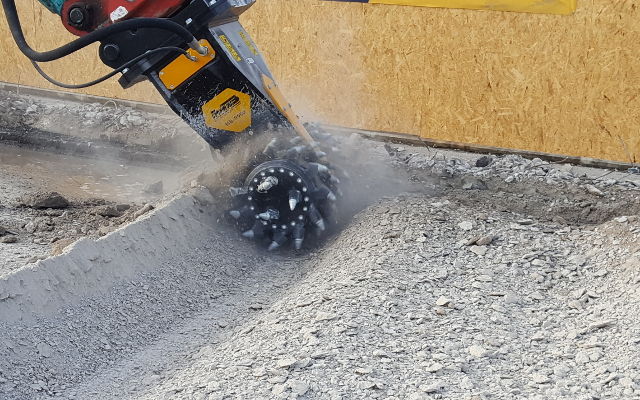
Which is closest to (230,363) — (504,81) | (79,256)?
(79,256)

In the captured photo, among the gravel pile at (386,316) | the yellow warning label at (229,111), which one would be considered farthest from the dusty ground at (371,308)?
the yellow warning label at (229,111)

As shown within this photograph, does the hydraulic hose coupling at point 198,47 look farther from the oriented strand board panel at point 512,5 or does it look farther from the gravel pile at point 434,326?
the oriented strand board panel at point 512,5

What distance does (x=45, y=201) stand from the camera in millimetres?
5824

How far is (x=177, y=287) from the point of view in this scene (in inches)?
183

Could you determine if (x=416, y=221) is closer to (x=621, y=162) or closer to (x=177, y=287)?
(x=177, y=287)

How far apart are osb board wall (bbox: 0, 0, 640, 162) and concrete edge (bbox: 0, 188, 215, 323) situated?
2.01 metres

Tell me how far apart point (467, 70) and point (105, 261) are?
3.29 metres

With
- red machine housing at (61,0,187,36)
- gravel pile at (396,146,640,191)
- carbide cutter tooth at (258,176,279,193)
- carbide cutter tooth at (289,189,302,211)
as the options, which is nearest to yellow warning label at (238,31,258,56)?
→ red machine housing at (61,0,187,36)

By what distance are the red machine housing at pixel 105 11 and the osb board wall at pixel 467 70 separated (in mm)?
2296

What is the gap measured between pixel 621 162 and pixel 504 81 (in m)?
1.03

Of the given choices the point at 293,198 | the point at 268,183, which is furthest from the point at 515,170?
the point at 268,183

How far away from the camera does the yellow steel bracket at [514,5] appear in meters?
6.08

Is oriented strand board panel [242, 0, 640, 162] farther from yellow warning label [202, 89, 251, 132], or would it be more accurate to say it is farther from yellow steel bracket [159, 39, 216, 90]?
yellow steel bracket [159, 39, 216, 90]

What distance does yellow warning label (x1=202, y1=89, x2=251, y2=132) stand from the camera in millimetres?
5023
